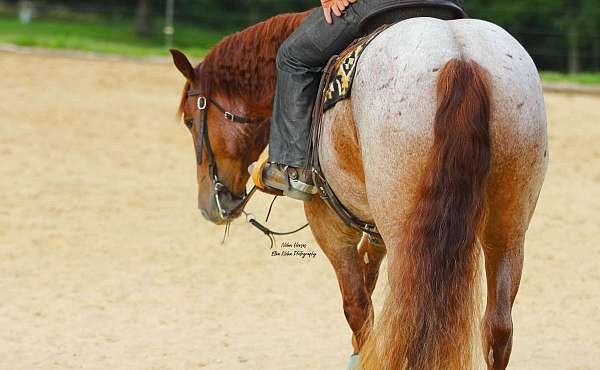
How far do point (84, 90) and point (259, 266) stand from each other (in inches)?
236

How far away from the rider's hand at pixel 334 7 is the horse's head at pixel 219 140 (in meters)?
0.86

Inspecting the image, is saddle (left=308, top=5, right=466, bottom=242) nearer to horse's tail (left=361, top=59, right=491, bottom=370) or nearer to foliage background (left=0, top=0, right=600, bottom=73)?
horse's tail (left=361, top=59, right=491, bottom=370)

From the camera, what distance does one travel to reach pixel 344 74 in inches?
149

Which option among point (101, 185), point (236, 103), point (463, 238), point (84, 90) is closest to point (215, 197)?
point (236, 103)

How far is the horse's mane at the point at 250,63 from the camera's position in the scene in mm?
4680

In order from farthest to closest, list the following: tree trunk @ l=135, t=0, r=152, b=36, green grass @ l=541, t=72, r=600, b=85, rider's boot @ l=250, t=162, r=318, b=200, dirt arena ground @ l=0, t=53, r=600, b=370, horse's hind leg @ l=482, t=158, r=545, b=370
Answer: tree trunk @ l=135, t=0, r=152, b=36, green grass @ l=541, t=72, r=600, b=85, dirt arena ground @ l=0, t=53, r=600, b=370, rider's boot @ l=250, t=162, r=318, b=200, horse's hind leg @ l=482, t=158, r=545, b=370

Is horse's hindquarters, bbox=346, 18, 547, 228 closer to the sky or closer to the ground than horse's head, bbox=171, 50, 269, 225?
closer to the sky

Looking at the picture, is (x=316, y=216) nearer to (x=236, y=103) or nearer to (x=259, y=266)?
(x=236, y=103)

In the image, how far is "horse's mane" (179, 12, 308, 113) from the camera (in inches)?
184

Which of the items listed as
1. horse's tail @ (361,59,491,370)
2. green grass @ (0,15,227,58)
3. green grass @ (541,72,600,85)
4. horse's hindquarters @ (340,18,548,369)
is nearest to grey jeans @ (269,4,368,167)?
horse's hindquarters @ (340,18,548,369)

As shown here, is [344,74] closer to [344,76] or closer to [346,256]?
[344,76]

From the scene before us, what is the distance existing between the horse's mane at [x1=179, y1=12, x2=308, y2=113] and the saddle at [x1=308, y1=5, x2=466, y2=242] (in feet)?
2.22

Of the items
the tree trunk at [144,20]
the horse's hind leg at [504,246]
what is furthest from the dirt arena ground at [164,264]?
the tree trunk at [144,20]

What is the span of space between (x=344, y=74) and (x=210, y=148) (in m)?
1.37
